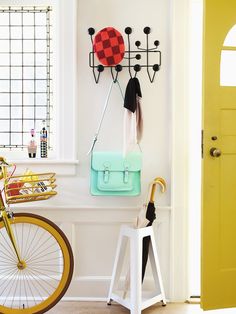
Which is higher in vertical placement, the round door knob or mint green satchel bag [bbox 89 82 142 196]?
the round door knob

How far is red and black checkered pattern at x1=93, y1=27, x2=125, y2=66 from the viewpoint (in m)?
2.96

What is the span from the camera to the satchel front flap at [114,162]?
9.75 feet

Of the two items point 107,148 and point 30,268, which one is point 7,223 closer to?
point 30,268

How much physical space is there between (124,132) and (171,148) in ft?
1.18

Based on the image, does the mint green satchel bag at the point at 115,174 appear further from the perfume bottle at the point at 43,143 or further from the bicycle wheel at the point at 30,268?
the bicycle wheel at the point at 30,268

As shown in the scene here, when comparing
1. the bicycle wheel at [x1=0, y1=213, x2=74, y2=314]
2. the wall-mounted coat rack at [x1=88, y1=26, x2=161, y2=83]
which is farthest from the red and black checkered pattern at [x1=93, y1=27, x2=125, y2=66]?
the bicycle wheel at [x1=0, y1=213, x2=74, y2=314]

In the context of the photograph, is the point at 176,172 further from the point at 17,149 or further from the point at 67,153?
the point at 17,149

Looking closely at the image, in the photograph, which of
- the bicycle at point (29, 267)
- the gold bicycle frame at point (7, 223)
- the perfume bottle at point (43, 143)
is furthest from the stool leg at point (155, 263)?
the perfume bottle at point (43, 143)

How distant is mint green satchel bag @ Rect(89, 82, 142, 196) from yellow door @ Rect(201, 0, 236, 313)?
1.54 feet

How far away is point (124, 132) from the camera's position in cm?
299

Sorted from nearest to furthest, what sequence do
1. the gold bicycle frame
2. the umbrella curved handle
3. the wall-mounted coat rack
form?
the gold bicycle frame, the umbrella curved handle, the wall-mounted coat rack

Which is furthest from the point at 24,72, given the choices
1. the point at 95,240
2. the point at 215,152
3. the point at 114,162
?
the point at 215,152

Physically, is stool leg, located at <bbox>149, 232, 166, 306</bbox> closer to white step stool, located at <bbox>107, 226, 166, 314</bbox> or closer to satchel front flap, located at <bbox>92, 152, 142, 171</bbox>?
white step stool, located at <bbox>107, 226, 166, 314</bbox>

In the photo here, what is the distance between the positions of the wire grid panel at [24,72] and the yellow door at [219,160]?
3.86 ft
